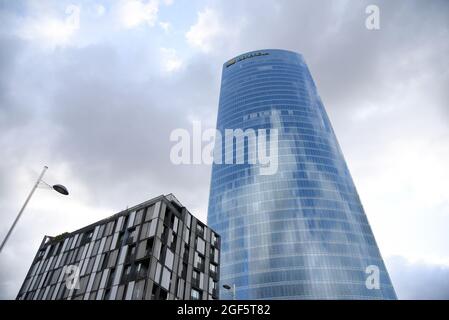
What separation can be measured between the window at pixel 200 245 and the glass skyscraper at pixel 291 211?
2049 inches

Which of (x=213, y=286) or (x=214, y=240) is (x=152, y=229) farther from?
(x=214, y=240)

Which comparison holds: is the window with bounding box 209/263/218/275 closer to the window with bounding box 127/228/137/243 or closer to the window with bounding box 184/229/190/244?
the window with bounding box 184/229/190/244

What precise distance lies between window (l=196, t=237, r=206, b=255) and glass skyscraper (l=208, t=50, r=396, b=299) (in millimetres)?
52045

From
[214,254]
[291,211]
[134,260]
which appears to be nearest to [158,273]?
[134,260]

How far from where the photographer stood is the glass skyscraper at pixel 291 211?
94.8 metres

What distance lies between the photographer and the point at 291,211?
10806cm

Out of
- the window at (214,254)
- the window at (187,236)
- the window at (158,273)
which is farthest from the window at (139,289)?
the window at (214,254)

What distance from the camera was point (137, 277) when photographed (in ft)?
118

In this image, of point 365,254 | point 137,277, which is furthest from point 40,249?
point 365,254

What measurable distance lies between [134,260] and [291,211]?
3123 inches

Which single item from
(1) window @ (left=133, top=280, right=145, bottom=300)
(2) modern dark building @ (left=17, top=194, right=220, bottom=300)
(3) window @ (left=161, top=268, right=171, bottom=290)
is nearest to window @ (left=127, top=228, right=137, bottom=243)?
(2) modern dark building @ (left=17, top=194, right=220, bottom=300)

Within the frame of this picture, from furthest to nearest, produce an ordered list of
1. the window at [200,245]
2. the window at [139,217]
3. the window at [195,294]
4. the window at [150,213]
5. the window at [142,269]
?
the window at [200,245] → the window at [195,294] → the window at [139,217] → the window at [150,213] → the window at [142,269]

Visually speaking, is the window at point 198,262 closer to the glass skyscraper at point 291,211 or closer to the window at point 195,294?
the window at point 195,294

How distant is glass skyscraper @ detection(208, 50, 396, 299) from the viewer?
9475cm
